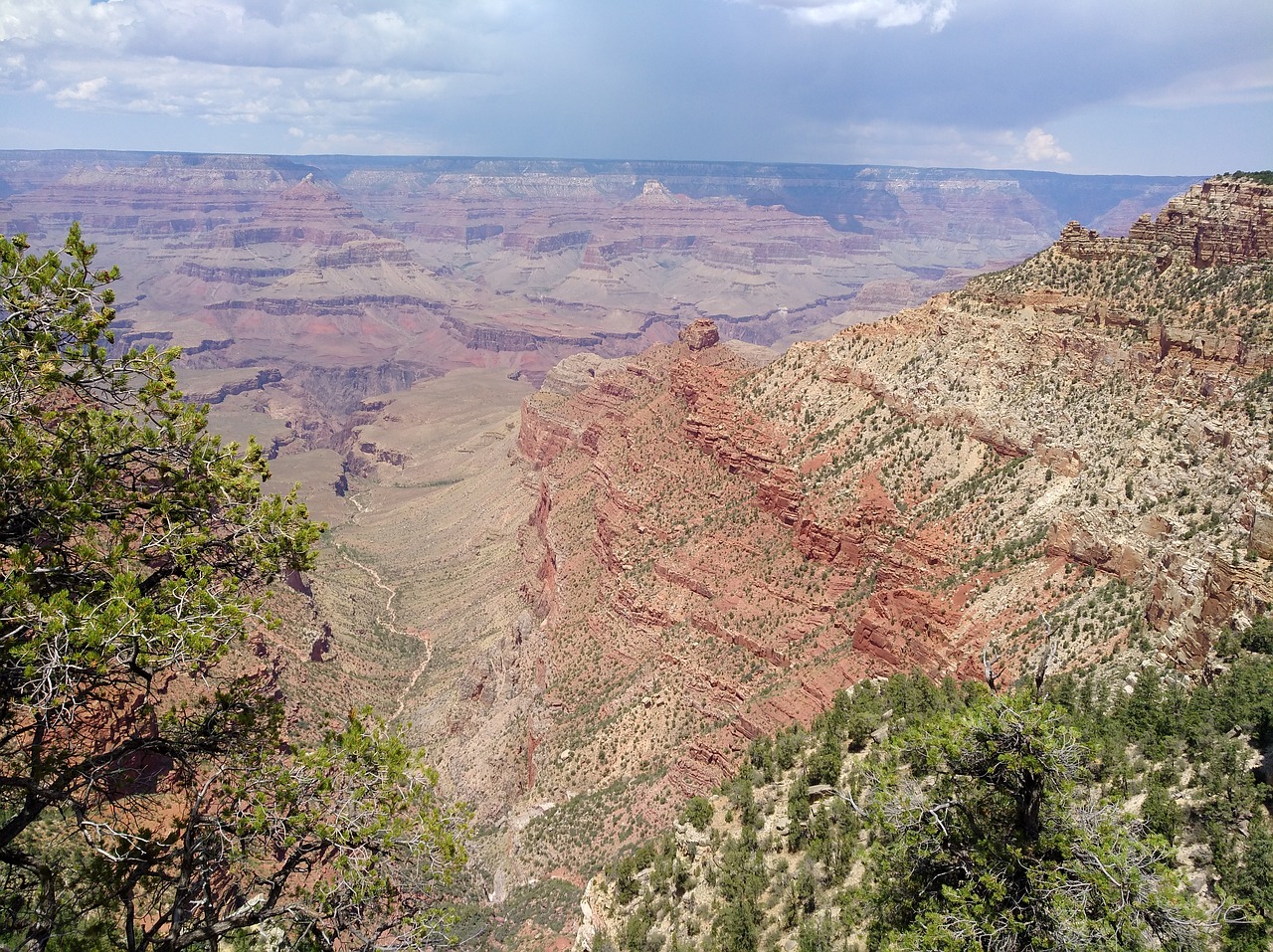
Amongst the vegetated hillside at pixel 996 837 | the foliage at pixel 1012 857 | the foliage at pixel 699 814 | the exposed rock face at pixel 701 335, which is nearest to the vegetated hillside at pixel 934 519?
the vegetated hillside at pixel 996 837

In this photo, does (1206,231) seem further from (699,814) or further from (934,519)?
(699,814)

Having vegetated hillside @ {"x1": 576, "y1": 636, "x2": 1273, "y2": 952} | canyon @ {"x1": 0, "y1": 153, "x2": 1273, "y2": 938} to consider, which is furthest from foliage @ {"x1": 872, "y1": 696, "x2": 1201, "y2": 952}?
canyon @ {"x1": 0, "y1": 153, "x2": 1273, "y2": 938}

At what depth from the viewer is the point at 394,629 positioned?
7388cm

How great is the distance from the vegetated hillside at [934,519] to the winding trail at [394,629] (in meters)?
14.5

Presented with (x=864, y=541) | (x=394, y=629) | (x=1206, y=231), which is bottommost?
(x=394, y=629)

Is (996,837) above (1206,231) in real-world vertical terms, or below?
below

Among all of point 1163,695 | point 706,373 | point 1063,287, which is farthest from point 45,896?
point 706,373

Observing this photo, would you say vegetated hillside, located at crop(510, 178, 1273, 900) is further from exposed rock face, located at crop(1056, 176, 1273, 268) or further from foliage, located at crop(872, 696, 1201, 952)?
foliage, located at crop(872, 696, 1201, 952)

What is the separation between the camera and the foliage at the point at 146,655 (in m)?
9.74

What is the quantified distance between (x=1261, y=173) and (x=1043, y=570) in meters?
30.1

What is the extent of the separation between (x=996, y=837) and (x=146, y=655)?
12.0 meters

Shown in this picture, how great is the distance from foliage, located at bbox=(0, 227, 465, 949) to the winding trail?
4687cm

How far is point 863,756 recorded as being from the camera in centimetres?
2147

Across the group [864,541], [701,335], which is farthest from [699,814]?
[701,335]
